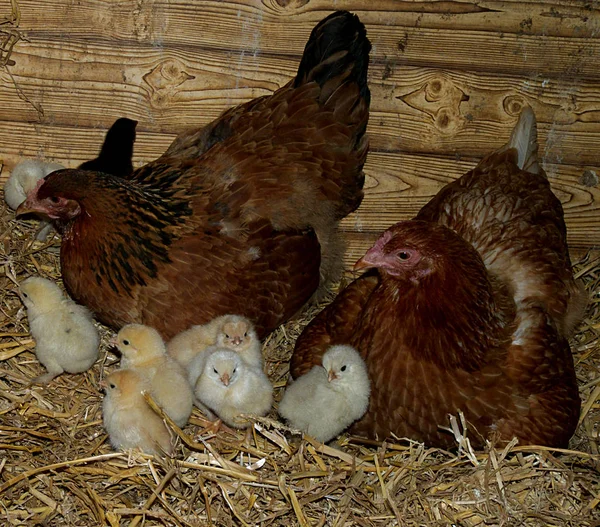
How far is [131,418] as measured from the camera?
2.48 m

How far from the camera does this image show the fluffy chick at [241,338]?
269 centimetres

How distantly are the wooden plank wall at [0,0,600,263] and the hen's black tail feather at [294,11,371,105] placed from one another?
121 mm

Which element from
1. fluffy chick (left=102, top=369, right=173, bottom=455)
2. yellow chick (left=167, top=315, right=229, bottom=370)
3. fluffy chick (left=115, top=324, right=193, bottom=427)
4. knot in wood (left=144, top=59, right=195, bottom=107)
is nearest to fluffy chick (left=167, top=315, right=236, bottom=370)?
yellow chick (left=167, top=315, right=229, bottom=370)

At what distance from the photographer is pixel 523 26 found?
3287 mm

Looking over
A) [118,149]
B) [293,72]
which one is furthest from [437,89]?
[118,149]

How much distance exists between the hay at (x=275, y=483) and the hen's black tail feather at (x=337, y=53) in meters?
1.51

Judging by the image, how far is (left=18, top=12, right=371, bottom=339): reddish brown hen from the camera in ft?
9.32

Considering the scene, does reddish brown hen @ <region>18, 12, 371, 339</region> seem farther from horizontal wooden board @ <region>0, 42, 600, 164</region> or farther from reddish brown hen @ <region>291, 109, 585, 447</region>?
reddish brown hen @ <region>291, 109, 585, 447</region>

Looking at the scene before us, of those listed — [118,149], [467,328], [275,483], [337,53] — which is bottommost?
[275,483]

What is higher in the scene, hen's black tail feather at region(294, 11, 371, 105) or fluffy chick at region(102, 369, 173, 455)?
hen's black tail feather at region(294, 11, 371, 105)

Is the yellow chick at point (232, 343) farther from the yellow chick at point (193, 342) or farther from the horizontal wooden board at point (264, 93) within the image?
the horizontal wooden board at point (264, 93)

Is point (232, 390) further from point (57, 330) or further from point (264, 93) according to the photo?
point (264, 93)

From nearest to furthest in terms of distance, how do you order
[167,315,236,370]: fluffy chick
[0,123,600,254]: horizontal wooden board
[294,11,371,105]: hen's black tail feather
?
[167,315,236,370]: fluffy chick → [294,11,371,105]: hen's black tail feather → [0,123,600,254]: horizontal wooden board

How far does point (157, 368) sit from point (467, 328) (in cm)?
Result: 110
